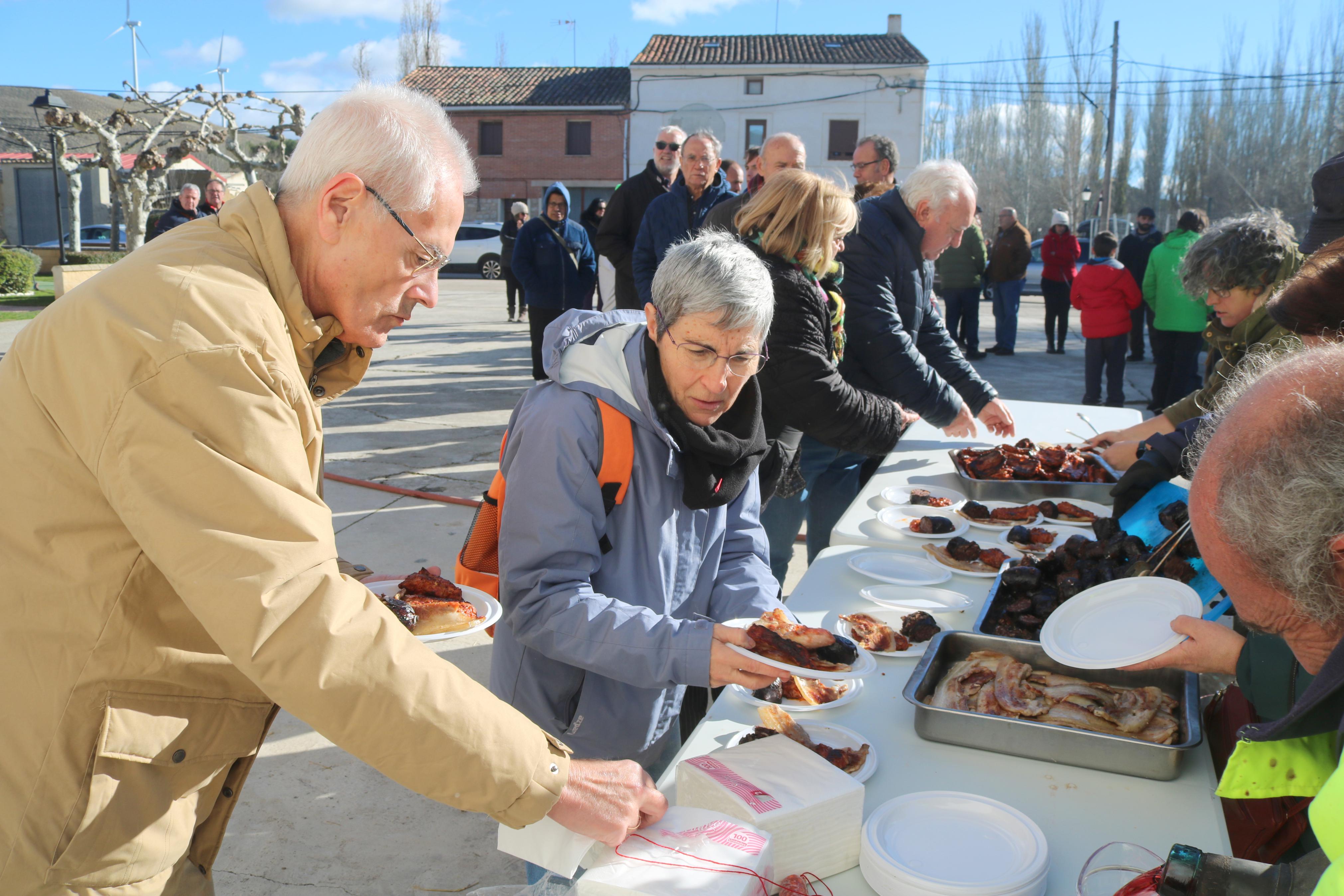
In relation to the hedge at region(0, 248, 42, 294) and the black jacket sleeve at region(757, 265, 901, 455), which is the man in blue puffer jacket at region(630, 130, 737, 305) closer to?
the black jacket sleeve at region(757, 265, 901, 455)

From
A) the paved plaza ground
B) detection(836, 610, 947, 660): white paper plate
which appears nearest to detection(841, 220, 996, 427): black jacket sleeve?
Result: the paved plaza ground

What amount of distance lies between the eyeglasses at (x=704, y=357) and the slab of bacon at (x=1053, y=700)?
0.81 metres

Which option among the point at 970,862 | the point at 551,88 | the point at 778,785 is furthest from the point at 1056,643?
the point at 551,88

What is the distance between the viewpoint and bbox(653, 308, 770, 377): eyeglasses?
80.4 inches

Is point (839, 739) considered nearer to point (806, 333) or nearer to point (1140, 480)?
point (1140, 480)

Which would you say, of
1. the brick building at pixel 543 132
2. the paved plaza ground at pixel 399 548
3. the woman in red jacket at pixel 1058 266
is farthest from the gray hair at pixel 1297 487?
the brick building at pixel 543 132

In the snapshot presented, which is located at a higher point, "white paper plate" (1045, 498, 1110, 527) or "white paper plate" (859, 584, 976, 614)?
"white paper plate" (1045, 498, 1110, 527)

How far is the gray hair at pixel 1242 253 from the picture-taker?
363cm

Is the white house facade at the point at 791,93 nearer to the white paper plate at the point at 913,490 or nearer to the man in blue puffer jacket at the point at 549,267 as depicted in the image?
the man in blue puffer jacket at the point at 549,267

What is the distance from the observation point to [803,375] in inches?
127

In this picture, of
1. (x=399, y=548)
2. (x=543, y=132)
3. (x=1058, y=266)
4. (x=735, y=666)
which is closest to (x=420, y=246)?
(x=735, y=666)

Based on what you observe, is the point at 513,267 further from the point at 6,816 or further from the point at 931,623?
the point at 6,816

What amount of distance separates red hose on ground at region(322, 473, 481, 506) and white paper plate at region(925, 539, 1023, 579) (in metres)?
3.66

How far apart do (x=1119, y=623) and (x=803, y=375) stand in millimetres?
1501
